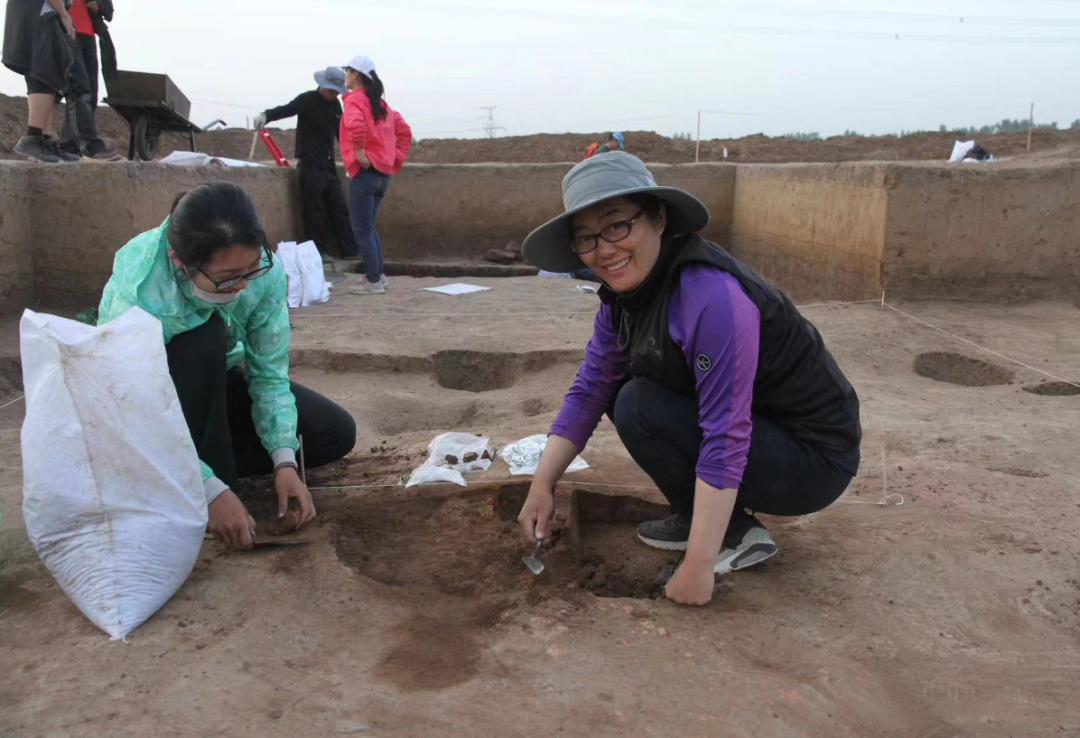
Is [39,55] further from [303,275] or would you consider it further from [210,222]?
[210,222]

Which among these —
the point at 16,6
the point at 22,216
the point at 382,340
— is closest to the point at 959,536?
the point at 382,340

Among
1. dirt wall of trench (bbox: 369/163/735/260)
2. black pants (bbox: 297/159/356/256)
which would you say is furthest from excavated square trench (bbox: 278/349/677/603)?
dirt wall of trench (bbox: 369/163/735/260)

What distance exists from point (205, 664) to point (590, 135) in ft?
47.7

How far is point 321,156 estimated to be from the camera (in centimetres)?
794

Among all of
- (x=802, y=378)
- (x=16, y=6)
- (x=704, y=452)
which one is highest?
(x=16, y=6)

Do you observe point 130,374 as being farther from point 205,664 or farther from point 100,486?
point 205,664

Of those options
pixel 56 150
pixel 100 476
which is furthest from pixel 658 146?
pixel 100 476

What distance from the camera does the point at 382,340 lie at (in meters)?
5.12

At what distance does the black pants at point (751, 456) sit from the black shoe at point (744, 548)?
66 mm

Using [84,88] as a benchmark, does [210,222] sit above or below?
below

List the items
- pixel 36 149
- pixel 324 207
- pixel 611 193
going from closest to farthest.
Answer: pixel 611 193, pixel 36 149, pixel 324 207

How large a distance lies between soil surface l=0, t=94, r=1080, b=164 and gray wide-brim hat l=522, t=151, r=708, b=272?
483 inches

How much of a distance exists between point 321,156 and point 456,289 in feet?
6.93

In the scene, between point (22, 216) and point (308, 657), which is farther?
point (22, 216)
